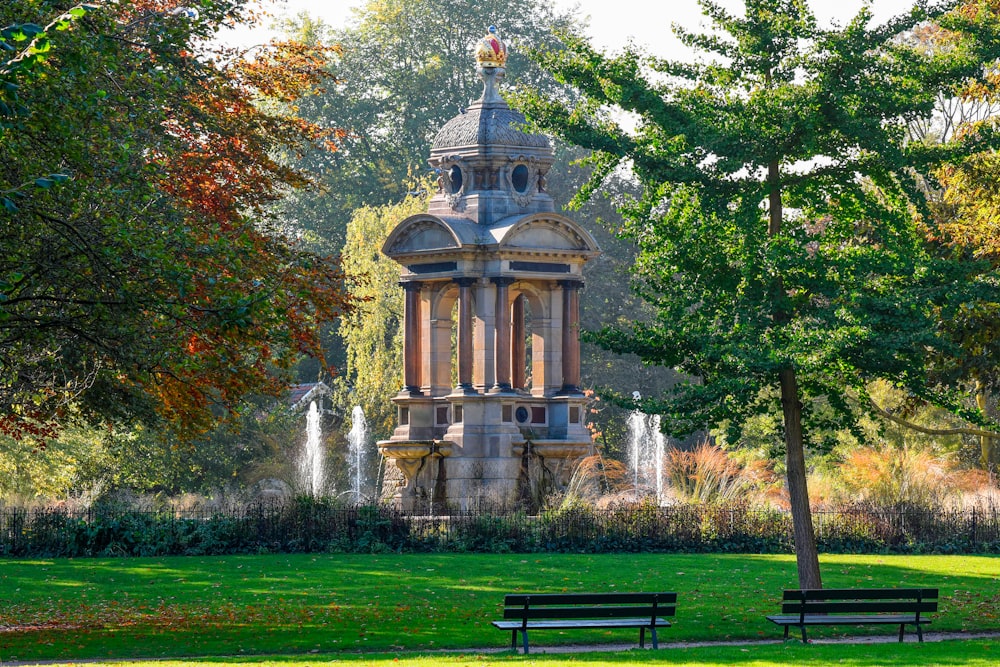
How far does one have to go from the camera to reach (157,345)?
59.0ft

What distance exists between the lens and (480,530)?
31.6 meters

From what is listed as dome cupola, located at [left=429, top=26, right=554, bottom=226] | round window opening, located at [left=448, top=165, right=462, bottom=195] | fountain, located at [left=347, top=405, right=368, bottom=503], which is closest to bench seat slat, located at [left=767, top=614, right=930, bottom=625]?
dome cupola, located at [left=429, top=26, right=554, bottom=226]

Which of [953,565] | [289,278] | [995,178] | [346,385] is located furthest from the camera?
[346,385]

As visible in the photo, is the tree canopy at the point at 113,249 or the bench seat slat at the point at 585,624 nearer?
the tree canopy at the point at 113,249

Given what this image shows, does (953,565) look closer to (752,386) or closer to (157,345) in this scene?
(752,386)

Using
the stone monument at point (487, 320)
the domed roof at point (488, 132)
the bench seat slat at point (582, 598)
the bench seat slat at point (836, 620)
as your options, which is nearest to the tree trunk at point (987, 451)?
the stone monument at point (487, 320)

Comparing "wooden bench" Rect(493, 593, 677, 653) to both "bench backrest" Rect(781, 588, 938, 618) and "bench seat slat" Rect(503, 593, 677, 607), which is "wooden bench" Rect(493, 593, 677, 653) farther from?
"bench backrest" Rect(781, 588, 938, 618)

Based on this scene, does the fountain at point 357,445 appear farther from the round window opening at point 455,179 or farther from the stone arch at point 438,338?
the round window opening at point 455,179

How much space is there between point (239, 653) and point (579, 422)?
65.1 ft

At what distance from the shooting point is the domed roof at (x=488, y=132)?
120 feet

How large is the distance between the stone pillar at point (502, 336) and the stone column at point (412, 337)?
82.2 inches

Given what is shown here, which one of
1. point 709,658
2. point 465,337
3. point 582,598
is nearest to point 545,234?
point 465,337

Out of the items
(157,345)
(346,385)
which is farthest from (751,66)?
(346,385)

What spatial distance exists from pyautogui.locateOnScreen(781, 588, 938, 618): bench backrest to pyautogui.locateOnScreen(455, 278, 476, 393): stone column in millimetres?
18315
